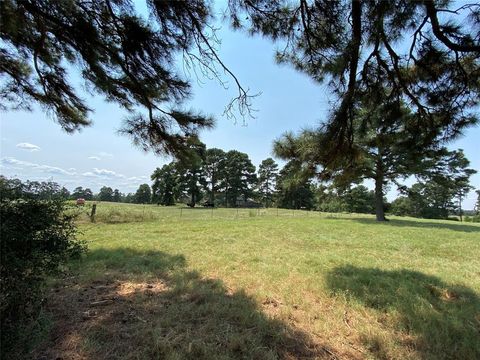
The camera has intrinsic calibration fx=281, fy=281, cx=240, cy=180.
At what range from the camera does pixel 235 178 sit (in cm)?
4747

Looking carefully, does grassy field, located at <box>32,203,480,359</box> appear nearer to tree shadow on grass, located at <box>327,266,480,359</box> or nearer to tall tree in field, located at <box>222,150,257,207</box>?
tree shadow on grass, located at <box>327,266,480,359</box>

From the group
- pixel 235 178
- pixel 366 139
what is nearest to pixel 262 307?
pixel 366 139

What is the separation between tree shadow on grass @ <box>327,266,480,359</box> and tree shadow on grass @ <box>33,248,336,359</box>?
0.96 m

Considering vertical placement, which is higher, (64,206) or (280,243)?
(64,206)

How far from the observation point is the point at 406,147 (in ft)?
13.9

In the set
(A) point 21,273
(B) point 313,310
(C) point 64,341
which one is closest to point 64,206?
(A) point 21,273

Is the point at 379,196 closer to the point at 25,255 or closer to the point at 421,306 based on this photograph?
the point at 421,306

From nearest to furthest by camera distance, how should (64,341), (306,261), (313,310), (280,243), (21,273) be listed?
(21,273) → (64,341) → (313,310) → (306,261) → (280,243)

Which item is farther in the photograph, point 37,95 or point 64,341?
point 37,95

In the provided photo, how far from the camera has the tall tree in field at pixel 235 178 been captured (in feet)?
156

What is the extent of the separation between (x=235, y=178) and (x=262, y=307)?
4439 centimetres

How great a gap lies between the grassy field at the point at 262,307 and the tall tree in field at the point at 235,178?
41.7 metres

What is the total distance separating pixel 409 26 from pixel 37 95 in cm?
527

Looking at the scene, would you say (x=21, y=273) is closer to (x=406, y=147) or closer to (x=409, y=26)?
(x=409, y=26)
